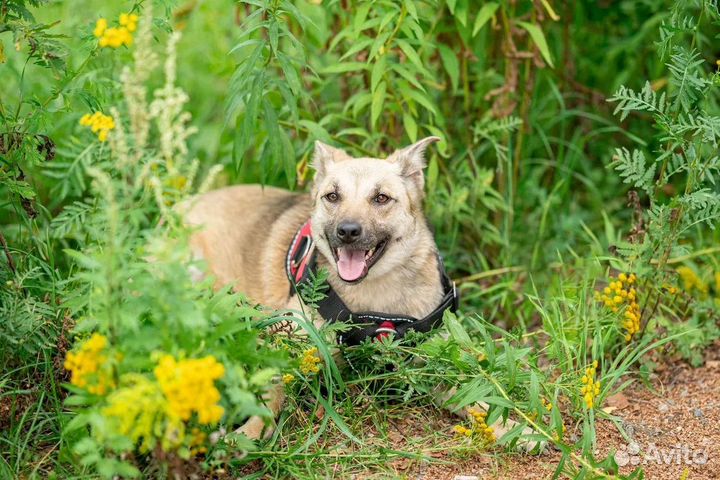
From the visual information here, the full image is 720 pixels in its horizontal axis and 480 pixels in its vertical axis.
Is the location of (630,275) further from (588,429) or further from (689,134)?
(588,429)

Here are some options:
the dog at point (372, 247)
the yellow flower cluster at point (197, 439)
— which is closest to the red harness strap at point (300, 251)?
the dog at point (372, 247)

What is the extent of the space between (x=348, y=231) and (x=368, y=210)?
24 cm

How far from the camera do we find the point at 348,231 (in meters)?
3.87

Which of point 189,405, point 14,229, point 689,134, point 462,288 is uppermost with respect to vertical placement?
point 689,134

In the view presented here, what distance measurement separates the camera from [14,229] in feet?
14.4

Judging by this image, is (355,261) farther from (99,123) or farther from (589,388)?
Answer: (99,123)

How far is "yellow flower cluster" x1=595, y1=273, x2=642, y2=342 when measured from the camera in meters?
3.92

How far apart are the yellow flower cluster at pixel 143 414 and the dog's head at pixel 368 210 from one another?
1.54 meters

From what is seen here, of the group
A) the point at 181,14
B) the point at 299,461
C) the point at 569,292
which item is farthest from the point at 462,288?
the point at 181,14

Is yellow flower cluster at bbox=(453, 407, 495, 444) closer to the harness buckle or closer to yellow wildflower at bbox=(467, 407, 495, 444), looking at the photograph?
yellow wildflower at bbox=(467, 407, 495, 444)

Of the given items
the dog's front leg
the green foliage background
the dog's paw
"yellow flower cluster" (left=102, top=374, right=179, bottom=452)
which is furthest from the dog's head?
"yellow flower cluster" (left=102, top=374, right=179, bottom=452)

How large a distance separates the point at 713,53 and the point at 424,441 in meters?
3.93

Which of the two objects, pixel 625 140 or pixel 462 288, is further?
pixel 625 140

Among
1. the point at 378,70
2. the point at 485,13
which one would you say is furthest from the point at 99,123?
the point at 485,13
